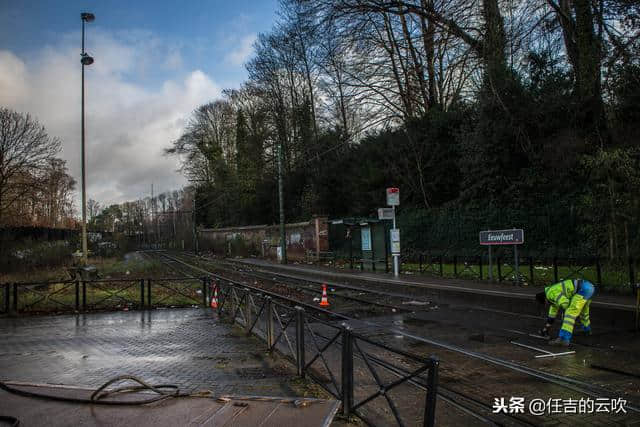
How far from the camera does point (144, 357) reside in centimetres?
799

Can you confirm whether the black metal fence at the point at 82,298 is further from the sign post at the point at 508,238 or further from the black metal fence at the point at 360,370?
the sign post at the point at 508,238

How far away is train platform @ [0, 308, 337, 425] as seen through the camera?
6.05 metres

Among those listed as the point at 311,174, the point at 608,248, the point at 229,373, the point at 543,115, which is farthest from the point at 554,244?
the point at 311,174

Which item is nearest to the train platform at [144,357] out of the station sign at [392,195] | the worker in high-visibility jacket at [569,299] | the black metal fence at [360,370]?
the black metal fence at [360,370]

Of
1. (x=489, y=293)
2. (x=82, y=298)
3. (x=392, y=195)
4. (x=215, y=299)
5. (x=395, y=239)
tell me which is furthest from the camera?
(x=392, y=195)

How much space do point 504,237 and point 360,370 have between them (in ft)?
30.8

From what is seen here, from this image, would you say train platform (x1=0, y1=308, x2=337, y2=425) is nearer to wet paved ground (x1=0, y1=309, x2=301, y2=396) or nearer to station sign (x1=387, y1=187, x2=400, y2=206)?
wet paved ground (x1=0, y1=309, x2=301, y2=396)

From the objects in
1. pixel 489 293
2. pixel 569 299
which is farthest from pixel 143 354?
pixel 489 293

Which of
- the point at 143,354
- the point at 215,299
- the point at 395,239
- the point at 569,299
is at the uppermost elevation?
the point at 395,239

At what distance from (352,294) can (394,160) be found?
46.1 feet

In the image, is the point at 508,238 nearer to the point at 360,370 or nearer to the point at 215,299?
the point at 215,299

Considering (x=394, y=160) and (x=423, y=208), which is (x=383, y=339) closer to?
(x=423, y=208)

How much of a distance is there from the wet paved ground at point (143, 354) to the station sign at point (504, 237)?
866cm

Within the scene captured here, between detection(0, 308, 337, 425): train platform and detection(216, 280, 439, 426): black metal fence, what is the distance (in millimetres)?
355
